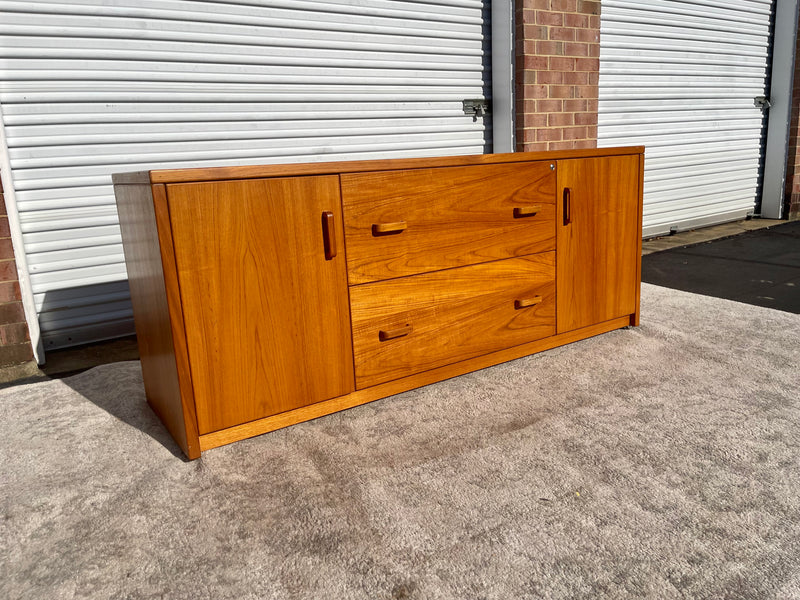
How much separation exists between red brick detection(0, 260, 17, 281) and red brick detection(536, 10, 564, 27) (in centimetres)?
359

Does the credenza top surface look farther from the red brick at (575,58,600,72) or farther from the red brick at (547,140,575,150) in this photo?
the red brick at (575,58,600,72)

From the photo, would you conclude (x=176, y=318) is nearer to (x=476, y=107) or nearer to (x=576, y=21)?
(x=476, y=107)

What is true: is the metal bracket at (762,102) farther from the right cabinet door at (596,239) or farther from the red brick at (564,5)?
the right cabinet door at (596,239)

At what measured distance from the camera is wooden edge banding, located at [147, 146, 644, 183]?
1779 mm

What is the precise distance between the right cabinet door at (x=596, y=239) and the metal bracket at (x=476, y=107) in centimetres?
173

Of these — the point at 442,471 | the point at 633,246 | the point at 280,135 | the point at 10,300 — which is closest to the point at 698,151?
the point at 633,246

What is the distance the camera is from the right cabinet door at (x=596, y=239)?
2695 mm

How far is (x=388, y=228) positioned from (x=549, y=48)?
2.83 metres

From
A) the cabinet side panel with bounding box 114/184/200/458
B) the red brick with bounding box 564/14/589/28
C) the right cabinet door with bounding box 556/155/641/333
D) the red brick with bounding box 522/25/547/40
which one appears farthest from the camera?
the red brick with bounding box 564/14/589/28

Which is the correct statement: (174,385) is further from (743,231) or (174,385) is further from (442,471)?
(743,231)

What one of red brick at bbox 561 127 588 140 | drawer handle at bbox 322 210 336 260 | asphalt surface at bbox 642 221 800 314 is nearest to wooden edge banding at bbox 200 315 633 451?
drawer handle at bbox 322 210 336 260

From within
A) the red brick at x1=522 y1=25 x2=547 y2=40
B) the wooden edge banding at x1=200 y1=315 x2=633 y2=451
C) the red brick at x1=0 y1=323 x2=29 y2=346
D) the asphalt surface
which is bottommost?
the asphalt surface

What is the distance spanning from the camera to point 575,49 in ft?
14.6

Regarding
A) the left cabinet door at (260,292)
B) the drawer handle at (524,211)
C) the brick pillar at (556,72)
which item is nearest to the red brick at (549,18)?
the brick pillar at (556,72)
